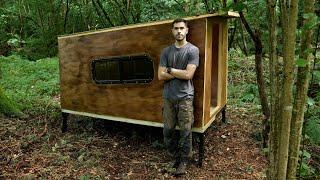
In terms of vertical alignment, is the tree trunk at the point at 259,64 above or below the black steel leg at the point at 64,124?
above

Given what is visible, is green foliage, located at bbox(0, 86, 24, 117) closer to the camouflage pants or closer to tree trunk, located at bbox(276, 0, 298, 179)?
the camouflage pants

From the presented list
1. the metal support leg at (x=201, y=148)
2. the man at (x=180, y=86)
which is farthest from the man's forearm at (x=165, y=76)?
the metal support leg at (x=201, y=148)

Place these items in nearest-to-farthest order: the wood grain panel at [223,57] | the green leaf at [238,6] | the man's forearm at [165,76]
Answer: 1. the green leaf at [238,6]
2. the man's forearm at [165,76]
3. the wood grain panel at [223,57]

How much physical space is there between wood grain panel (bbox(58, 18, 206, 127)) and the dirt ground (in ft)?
1.78

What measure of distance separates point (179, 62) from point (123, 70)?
3.94ft

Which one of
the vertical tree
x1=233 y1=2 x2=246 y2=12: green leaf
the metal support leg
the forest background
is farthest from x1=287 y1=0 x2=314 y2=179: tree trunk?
the metal support leg

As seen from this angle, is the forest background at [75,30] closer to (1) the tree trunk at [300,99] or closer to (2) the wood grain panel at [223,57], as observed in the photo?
(2) the wood grain panel at [223,57]

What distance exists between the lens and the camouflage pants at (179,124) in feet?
17.7

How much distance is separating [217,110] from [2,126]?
3908 mm

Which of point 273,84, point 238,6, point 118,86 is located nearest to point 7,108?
point 118,86

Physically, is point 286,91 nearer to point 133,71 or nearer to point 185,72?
point 185,72

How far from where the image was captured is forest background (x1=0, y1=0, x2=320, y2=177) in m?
7.45

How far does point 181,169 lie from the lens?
545cm

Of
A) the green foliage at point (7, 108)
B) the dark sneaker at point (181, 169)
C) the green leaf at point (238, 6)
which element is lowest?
the dark sneaker at point (181, 169)
